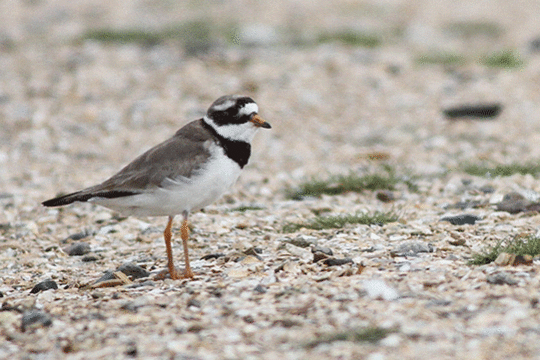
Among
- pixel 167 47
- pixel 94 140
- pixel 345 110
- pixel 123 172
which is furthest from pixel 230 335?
pixel 167 47

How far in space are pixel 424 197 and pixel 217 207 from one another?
2.01 m

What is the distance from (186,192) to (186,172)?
0.13m

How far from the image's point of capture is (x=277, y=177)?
905cm

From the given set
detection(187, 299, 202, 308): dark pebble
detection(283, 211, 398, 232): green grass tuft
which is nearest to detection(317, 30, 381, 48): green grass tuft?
detection(283, 211, 398, 232): green grass tuft

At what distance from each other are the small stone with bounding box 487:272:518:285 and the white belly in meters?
1.86

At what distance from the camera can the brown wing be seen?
549 cm

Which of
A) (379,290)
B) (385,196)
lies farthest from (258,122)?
(385,196)

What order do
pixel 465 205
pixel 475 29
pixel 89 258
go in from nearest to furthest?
pixel 89 258
pixel 465 205
pixel 475 29

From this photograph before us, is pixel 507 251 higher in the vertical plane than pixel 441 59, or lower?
lower

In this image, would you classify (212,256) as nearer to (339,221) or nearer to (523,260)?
(339,221)

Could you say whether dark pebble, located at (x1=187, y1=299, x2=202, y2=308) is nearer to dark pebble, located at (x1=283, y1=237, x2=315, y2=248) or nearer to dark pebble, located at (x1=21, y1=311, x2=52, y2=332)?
dark pebble, located at (x1=21, y1=311, x2=52, y2=332)

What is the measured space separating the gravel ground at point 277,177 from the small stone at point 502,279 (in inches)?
0.8

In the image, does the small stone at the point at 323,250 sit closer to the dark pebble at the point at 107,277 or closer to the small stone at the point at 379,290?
the small stone at the point at 379,290

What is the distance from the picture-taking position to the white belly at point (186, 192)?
17.9 ft
